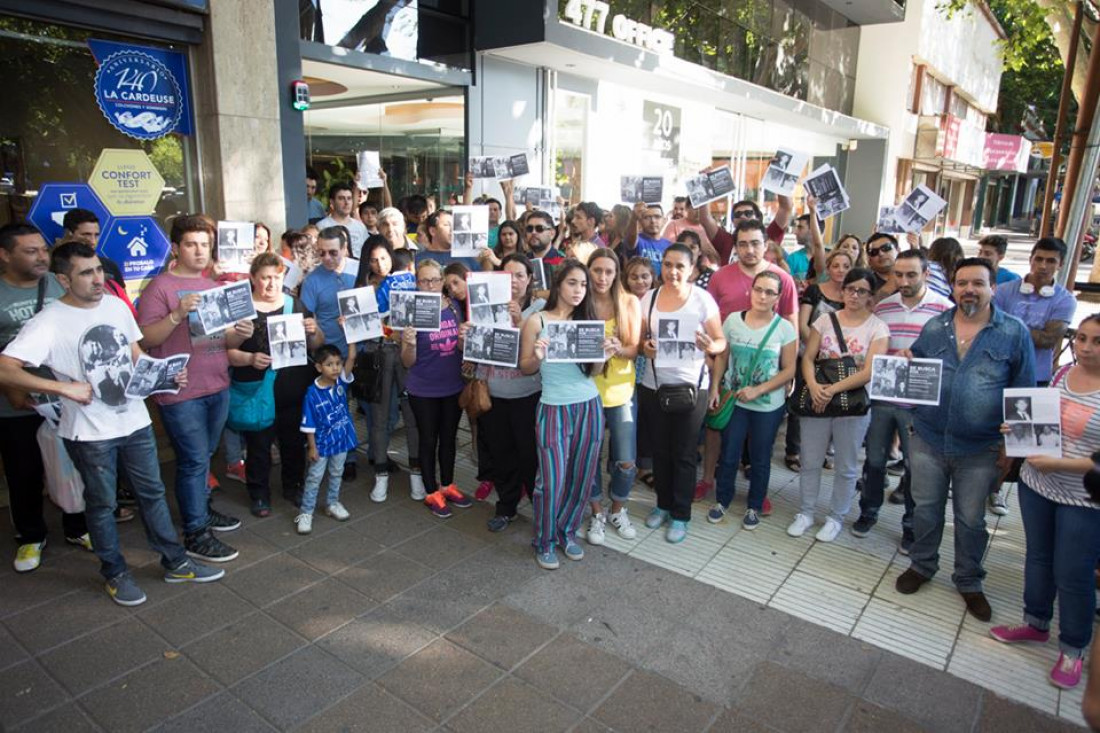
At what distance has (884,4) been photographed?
1977 centimetres

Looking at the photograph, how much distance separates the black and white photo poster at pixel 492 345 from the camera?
4449mm

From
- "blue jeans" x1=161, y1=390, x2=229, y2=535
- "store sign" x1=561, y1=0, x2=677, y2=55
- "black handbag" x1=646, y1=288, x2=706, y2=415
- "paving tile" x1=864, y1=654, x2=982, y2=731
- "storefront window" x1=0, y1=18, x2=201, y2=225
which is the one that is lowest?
"paving tile" x1=864, y1=654, x2=982, y2=731

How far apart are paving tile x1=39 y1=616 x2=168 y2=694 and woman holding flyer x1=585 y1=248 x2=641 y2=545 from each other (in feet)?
8.63

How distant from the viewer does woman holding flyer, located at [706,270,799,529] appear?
15.8 ft

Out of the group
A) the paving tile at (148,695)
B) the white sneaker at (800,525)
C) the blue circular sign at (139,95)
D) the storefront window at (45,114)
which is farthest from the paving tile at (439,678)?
the blue circular sign at (139,95)

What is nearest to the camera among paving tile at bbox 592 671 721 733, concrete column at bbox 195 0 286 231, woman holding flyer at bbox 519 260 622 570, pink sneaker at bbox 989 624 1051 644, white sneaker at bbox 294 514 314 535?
paving tile at bbox 592 671 721 733

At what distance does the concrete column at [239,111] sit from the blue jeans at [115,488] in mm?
3980

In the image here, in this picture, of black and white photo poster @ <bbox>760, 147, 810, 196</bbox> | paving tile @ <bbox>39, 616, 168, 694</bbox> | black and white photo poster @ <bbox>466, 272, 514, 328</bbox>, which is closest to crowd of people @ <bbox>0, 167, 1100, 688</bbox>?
black and white photo poster @ <bbox>466, 272, 514, 328</bbox>

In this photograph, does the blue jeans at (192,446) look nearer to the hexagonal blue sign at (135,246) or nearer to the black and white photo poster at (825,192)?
the hexagonal blue sign at (135,246)

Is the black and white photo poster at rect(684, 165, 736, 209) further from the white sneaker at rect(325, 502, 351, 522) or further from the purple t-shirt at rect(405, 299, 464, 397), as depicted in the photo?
the white sneaker at rect(325, 502, 351, 522)

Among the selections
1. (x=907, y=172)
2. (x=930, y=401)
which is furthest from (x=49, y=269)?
(x=907, y=172)

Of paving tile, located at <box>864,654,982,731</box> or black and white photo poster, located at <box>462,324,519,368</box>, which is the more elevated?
black and white photo poster, located at <box>462,324,519,368</box>

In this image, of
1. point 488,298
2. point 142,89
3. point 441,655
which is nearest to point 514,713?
point 441,655

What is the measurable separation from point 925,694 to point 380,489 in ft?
12.3
